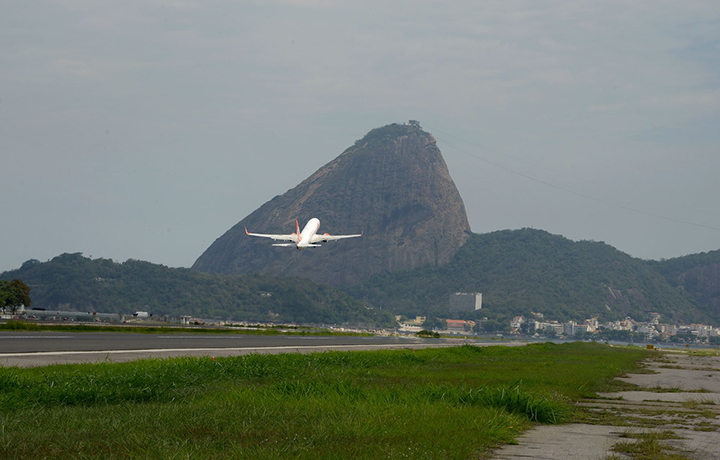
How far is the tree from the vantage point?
10156 centimetres

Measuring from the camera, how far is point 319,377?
1677 cm

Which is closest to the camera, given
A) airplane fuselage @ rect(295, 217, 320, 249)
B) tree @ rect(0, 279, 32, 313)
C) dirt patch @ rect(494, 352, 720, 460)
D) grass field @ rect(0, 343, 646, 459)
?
grass field @ rect(0, 343, 646, 459)

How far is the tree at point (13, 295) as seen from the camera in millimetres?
101562

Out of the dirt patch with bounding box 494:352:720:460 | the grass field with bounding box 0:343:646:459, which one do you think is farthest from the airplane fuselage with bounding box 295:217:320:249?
the dirt patch with bounding box 494:352:720:460

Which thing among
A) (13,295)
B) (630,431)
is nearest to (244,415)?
(630,431)

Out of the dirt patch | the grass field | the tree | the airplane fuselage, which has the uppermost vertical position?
the airplane fuselage

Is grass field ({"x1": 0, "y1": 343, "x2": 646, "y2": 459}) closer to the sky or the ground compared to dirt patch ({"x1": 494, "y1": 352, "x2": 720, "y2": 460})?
closer to the sky

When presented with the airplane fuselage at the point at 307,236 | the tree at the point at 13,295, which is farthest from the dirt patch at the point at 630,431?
the tree at the point at 13,295

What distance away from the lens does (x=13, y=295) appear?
10306cm

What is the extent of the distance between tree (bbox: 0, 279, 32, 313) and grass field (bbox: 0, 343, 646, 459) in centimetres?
9307

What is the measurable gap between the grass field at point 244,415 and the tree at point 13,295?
93.1m

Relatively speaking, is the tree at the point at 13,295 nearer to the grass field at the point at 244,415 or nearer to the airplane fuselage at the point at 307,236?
the airplane fuselage at the point at 307,236

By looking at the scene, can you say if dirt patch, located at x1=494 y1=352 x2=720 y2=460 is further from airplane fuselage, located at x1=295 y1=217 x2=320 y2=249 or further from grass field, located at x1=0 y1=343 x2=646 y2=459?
airplane fuselage, located at x1=295 y1=217 x2=320 y2=249

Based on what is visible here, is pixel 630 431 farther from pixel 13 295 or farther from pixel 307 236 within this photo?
pixel 13 295
